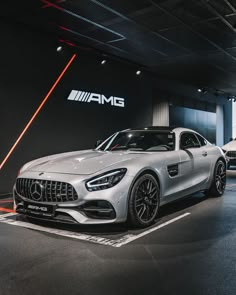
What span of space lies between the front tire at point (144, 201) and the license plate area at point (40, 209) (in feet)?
2.96

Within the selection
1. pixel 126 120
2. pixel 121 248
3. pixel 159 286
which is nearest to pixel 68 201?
pixel 121 248

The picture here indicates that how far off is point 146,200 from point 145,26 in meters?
4.30

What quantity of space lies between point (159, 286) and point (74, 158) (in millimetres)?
2322

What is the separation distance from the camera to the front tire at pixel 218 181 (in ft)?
19.7

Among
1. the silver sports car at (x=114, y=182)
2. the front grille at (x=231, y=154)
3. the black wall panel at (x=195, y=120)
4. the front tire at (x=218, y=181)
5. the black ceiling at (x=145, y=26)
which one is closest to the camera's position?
the silver sports car at (x=114, y=182)

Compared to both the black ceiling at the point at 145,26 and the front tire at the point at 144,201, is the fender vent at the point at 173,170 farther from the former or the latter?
the black ceiling at the point at 145,26

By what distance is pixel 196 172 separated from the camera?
5320 mm

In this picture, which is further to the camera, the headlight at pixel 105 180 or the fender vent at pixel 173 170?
the fender vent at pixel 173 170

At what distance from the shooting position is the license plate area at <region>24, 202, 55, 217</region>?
380cm

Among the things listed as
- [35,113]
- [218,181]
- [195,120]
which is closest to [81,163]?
[218,181]

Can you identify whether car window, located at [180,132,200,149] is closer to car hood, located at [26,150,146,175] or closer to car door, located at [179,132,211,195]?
car door, located at [179,132,211,195]

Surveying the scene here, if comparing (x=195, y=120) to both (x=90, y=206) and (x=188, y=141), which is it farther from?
(x=90, y=206)

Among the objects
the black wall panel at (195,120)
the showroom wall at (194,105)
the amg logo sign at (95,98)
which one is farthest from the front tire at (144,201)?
the black wall panel at (195,120)

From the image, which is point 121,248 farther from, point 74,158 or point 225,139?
point 225,139
